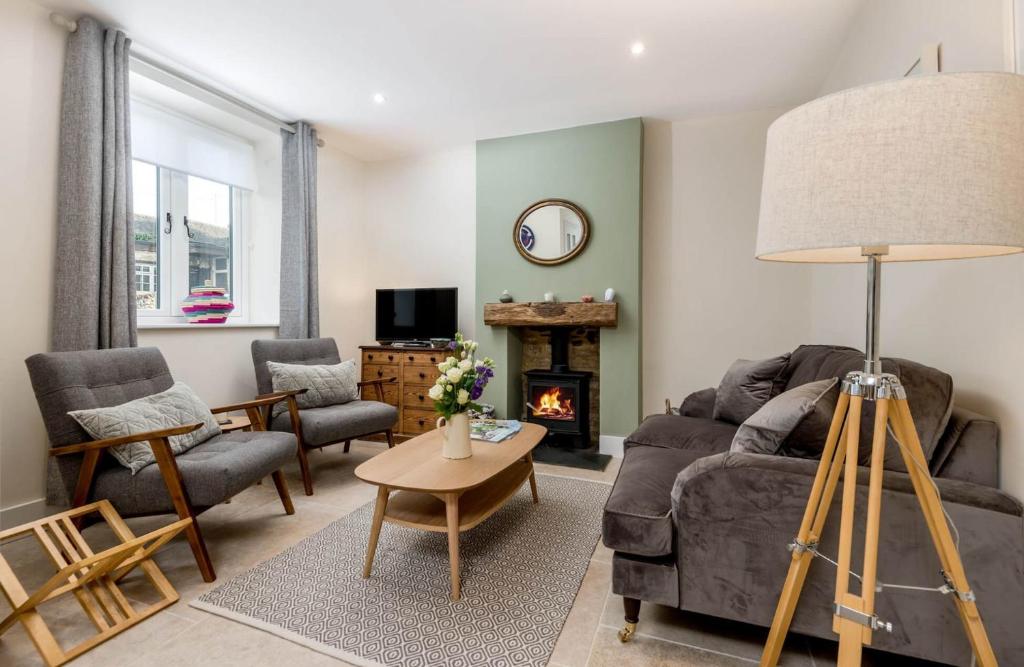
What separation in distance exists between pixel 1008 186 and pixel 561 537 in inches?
80.3

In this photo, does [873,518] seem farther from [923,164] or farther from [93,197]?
[93,197]

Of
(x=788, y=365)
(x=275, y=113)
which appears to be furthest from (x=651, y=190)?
(x=275, y=113)

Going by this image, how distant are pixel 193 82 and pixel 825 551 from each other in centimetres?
417

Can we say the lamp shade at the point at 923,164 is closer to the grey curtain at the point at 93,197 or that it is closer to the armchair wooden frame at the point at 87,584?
the armchair wooden frame at the point at 87,584

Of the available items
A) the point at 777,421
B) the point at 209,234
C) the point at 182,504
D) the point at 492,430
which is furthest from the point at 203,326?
the point at 777,421

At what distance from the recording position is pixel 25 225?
238cm

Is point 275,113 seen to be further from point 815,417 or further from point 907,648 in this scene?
point 907,648

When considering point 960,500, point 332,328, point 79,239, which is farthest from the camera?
point 332,328

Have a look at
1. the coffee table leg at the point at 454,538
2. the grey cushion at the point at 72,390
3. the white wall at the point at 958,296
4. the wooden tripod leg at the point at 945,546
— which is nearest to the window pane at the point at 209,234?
the grey cushion at the point at 72,390

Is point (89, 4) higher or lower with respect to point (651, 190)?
higher

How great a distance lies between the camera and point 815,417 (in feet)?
4.81

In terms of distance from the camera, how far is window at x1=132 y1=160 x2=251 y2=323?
3352mm

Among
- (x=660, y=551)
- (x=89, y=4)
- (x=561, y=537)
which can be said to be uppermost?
(x=89, y=4)

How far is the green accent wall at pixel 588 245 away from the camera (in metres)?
3.73
